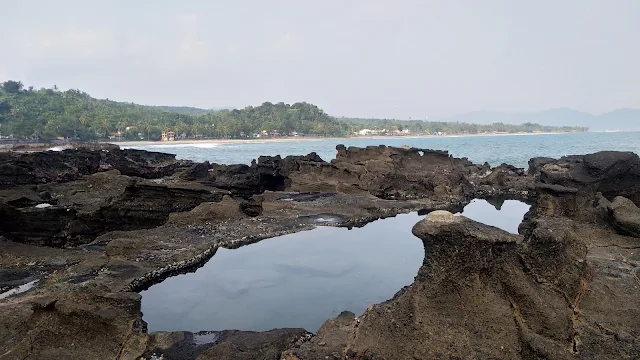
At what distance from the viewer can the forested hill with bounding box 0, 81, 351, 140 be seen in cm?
9519

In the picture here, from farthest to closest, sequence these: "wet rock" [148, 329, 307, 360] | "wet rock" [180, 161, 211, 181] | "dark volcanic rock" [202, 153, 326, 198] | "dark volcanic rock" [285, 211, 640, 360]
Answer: "wet rock" [180, 161, 211, 181]
"dark volcanic rock" [202, 153, 326, 198]
"wet rock" [148, 329, 307, 360]
"dark volcanic rock" [285, 211, 640, 360]

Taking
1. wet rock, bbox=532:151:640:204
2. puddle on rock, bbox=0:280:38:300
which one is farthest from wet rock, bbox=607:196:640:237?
puddle on rock, bbox=0:280:38:300

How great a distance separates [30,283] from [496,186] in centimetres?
2976

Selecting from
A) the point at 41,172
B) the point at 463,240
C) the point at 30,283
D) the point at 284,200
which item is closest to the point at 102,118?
the point at 41,172

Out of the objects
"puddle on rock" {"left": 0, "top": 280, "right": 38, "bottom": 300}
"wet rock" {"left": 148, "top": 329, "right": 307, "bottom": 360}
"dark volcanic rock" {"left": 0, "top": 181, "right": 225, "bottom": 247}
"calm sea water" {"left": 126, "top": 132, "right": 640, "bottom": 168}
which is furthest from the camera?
"calm sea water" {"left": 126, "top": 132, "right": 640, "bottom": 168}

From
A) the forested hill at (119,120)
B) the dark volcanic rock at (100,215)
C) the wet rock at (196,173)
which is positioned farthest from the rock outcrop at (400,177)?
the forested hill at (119,120)

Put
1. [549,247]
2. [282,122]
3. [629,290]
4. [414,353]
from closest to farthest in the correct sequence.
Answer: [414,353]
[549,247]
[629,290]
[282,122]

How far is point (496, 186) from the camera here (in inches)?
1314

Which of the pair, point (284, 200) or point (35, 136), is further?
point (35, 136)

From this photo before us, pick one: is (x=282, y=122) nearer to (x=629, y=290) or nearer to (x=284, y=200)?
(x=284, y=200)

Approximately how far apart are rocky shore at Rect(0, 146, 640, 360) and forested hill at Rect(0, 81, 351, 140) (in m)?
80.3

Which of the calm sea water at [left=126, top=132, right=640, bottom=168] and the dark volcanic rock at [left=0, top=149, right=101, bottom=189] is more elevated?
the dark volcanic rock at [left=0, top=149, right=101, bottom=189]

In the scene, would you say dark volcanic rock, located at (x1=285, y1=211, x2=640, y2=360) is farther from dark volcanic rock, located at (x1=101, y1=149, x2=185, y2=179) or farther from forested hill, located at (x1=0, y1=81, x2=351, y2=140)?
forested hill, located at (x1=0, y1=81, x2=351, y2=140)

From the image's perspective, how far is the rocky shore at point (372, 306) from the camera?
7031mm
